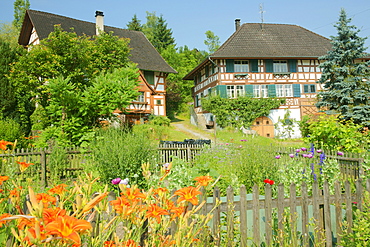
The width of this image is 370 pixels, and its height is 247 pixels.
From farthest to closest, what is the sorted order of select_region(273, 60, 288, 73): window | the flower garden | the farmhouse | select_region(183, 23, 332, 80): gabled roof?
select_region(273, 60, 288, 73): window, select_region(183, 23, 332, 80): gabled roof, the farmhouse, the flower garden

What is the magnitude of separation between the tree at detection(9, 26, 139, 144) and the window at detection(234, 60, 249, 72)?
33.3 feet

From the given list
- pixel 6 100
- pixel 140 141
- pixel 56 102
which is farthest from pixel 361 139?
pixel 6 100

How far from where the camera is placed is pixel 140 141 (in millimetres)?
7656

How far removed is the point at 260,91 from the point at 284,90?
2124mm

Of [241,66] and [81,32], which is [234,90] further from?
[81,32]

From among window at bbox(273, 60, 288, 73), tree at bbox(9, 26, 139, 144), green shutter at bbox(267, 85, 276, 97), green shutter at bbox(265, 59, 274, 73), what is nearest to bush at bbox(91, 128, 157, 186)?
tree at bbox(9, 26, 139, 144)

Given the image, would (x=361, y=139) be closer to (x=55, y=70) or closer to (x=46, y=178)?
→ (x=46, y=178)

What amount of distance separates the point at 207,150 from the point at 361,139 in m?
5.07

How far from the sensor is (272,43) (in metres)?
26.5

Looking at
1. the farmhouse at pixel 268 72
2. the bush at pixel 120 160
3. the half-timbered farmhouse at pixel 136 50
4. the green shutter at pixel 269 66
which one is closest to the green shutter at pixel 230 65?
the farmhouse at pixel 268 72

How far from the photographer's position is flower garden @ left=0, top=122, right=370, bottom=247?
127cm

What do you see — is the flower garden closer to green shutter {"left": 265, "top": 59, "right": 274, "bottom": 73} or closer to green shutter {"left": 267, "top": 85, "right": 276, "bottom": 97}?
green shutter {"left": 267, "top": 85, "right": 276, "bottom": 97}

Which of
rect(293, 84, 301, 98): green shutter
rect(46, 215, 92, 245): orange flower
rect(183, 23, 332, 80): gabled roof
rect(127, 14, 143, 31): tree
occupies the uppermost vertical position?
rect(127, 14, 143, 31): tree

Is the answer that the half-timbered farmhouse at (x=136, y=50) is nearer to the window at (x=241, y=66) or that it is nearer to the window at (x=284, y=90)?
the window at (x=241, y=66)
